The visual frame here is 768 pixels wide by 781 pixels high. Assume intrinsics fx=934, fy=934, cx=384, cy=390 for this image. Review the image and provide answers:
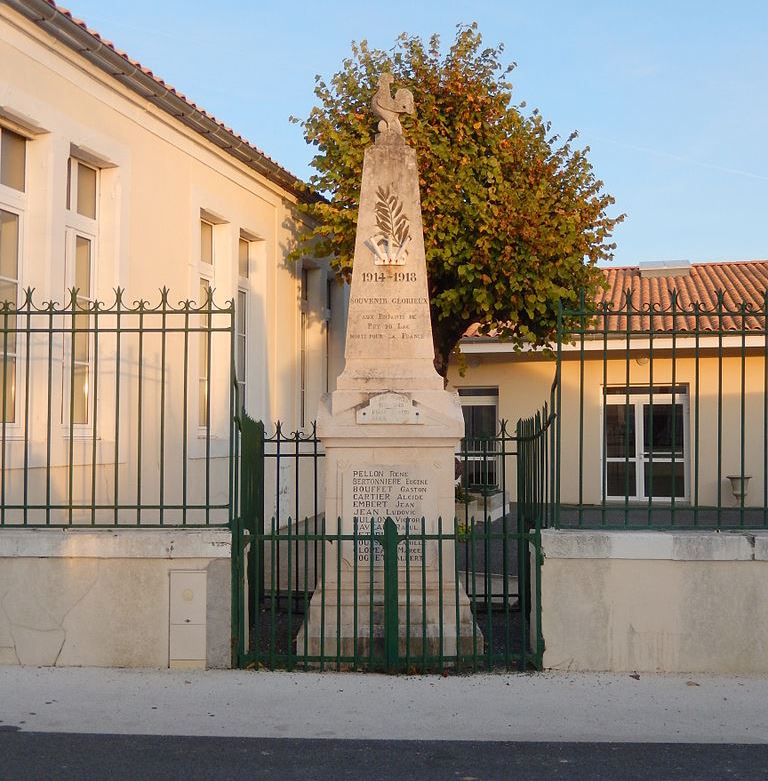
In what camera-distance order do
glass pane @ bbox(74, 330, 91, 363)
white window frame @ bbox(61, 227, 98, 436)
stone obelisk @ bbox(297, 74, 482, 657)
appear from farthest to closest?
glass pane @ bbox(74, 330, 91, 363), white window frame @ bbox(61, 227, 98, 436), stone obelisk @ bbox(297, 74, 482, 657)

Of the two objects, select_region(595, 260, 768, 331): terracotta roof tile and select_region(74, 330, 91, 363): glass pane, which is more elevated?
select_region(595, 260, 768, 331): terracotta roof tile

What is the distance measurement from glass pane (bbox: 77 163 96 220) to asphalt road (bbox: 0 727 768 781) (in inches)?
234

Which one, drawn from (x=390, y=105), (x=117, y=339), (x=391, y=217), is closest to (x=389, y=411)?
(x=391, y=217)

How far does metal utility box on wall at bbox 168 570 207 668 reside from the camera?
6.20m

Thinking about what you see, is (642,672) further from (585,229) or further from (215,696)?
(585,229)

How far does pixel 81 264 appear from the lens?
9.44 meters

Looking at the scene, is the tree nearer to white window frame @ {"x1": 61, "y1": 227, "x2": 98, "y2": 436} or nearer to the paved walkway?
white window frame @ {"x1": 61, "y1": 227, "x2": 98, "y2": 436}

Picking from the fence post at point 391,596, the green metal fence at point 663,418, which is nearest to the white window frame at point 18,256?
the fence post at point 391,596

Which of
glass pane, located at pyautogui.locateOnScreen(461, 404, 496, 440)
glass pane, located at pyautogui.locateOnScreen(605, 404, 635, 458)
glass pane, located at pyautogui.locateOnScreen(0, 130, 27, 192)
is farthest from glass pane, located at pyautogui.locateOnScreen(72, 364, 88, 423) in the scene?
glass pane, located at pyautogui.locateOnScreen(605, 404, 635, 458)

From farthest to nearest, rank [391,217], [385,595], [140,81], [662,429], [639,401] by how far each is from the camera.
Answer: [662,429], [639,401], [140,81], [391,217], [385,595]

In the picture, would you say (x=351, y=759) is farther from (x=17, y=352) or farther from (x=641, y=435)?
(x=641, y=435)

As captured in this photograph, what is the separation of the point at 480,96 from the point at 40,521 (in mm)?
8883

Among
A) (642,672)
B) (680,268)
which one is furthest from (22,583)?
(680,268)

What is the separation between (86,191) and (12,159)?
1.22 meters
